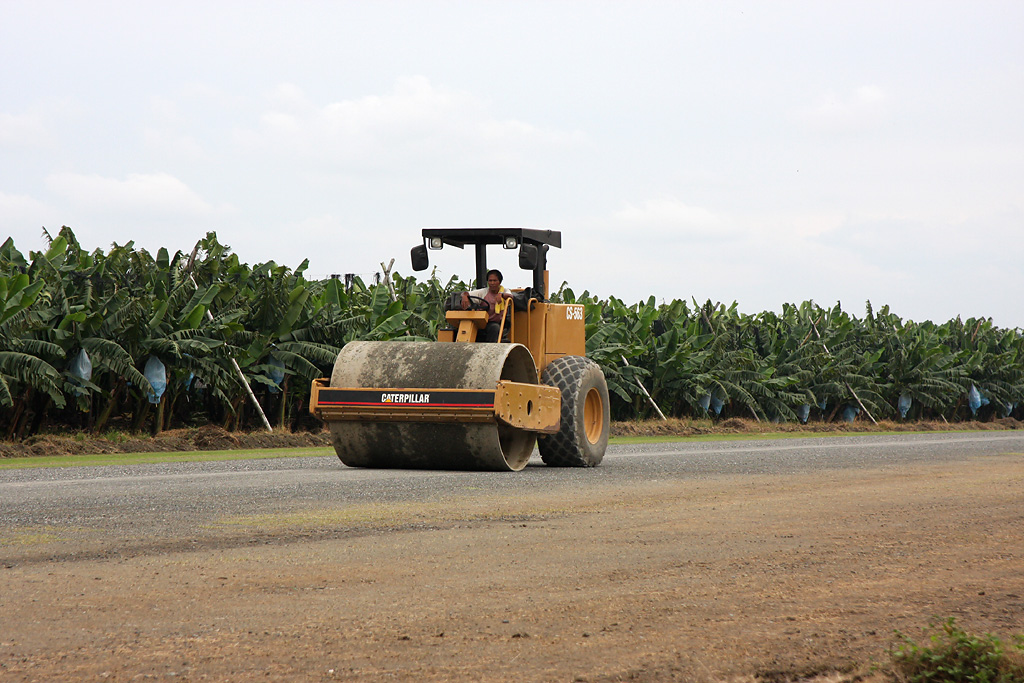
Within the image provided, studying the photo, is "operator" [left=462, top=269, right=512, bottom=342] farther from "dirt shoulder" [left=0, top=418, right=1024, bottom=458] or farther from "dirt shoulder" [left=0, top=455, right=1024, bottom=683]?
"dirt shoulder" [left=0, top=418, right=1024, bottom=458]

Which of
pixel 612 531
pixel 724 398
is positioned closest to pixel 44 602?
pixel 612 531

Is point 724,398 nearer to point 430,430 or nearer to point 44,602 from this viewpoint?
point 430,430

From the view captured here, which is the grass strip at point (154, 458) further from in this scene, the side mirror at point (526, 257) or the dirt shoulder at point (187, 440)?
the side mirror at point (526, 257)

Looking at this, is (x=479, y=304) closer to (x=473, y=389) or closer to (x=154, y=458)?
(x=473, y=389)

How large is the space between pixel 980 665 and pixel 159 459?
576 inches

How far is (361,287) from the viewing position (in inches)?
1148

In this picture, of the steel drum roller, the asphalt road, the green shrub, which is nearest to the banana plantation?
the asphalt road

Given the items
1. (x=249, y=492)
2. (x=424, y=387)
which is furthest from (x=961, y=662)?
(x=424, y=387)

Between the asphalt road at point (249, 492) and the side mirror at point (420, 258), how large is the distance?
2.80 meters

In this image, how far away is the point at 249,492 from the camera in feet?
36.8

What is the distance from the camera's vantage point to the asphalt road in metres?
8.09

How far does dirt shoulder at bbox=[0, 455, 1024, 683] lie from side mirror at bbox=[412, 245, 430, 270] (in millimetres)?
6008

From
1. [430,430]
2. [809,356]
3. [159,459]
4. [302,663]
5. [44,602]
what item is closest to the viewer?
[302,663]

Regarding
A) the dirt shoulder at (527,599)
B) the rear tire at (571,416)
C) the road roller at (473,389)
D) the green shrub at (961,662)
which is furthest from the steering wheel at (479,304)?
the green shrub at (961,662)
